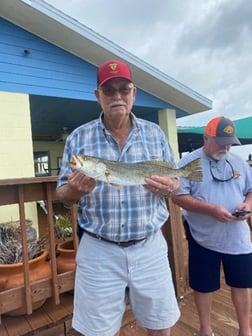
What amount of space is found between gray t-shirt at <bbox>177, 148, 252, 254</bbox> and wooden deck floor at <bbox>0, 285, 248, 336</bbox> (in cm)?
79

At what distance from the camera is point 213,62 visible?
476 inches

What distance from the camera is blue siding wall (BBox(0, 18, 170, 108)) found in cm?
475

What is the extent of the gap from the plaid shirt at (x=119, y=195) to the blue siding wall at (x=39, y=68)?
389 cm

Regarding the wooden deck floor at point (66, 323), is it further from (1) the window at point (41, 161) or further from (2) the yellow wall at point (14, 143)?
(1) the window at point (41, 161)

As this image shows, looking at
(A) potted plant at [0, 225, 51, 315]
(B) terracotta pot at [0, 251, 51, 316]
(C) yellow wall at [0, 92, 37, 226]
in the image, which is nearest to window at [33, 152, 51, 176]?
(C) yellow wall at [0, 92, 37, 226]

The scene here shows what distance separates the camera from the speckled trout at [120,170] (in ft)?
4.01

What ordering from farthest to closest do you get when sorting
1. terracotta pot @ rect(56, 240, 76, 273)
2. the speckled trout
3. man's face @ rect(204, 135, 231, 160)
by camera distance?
terracotta pot @ rect(56, 240, 76, 273), man's face @ rect(204, 135, 231, 160), the speckled trout

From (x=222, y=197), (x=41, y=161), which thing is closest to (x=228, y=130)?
(x=222, y=197)

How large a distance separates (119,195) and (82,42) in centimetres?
473

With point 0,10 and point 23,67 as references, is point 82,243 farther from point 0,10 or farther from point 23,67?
point 0,10

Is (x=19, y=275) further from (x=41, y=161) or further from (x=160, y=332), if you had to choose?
(x=41, y=161)

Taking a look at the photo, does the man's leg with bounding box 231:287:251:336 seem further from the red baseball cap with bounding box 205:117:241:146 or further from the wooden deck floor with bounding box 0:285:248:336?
the red baseball cap with bounding box 205:117:241:146

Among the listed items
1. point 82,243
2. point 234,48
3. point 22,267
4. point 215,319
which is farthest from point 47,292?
point 234,48

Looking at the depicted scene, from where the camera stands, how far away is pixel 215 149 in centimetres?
200
